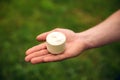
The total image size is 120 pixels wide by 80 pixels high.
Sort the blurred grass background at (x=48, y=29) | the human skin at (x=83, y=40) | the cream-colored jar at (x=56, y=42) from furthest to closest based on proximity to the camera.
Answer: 1. the blurred grass background at (x=48, y=29)
2. the human skin at (x=83, y=40)
3. the cream-colored jar at (x=56, y=42)

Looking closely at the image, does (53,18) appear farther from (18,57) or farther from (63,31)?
(63,31)

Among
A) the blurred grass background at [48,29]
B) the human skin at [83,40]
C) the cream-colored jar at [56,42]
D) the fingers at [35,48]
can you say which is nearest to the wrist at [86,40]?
the human skin at [83,40]

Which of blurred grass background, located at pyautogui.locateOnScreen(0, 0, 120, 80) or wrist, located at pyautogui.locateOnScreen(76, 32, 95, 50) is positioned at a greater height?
blurred grass background, located at pyautogui.locateOnScreen(0, 0, 120, 80)

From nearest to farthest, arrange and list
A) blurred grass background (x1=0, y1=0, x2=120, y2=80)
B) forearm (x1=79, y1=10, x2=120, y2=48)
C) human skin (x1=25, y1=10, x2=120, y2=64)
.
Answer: human skin (x1=25, y1=10, x2=120, y2=64)
forearm (x1=79, y1=10, x2=120, y2=48)
blurred grass background (x1=0, y1=0, x2=120, y2=80)

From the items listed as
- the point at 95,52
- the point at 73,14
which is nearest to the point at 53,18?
the point at 73,14

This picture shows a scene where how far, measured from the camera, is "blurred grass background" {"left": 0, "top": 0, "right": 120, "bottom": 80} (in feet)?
10.6

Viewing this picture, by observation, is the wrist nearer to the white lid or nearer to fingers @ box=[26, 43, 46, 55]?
the white lid

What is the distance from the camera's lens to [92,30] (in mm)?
2691

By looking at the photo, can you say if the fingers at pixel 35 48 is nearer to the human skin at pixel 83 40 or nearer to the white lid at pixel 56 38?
the human skin at pixel 83 40

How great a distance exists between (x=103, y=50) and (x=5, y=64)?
1.26 meters

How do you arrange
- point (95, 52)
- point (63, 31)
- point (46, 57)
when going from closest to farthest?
point (46, 57), point (63, 31), point (95, 52)

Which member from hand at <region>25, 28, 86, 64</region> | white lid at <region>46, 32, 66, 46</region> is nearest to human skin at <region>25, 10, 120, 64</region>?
hand at <region>25, 28, 86, 64</region>

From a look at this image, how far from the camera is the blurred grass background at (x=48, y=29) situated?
324 centimetres

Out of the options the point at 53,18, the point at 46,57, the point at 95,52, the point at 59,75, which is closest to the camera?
the point at 46,57
